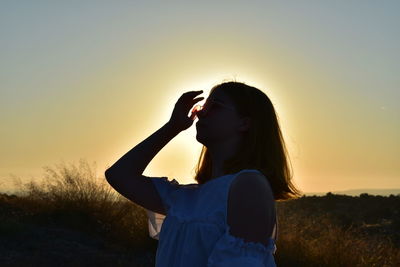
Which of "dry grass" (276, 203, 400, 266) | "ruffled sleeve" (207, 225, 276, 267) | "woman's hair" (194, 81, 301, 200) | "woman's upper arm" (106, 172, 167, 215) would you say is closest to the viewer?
"ruffled sleeve" (207, 225, 276, 267)

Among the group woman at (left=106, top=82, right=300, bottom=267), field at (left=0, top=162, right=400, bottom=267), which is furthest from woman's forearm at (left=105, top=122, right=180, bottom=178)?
field at (left=0, top=162, right=400, bottom=267)

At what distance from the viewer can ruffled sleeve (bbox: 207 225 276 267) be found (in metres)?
1.99

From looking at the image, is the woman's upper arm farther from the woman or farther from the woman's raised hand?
the woman's raised hand

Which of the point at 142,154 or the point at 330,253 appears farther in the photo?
the point at 330,253

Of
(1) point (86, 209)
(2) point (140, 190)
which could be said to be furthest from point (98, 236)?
(2) point (140, 190)

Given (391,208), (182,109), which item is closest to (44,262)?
(182,109)

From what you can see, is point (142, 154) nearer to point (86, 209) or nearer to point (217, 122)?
point (217, 122)

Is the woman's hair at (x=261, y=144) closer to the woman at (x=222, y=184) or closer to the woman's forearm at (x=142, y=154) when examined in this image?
the woman at (x=222, y=184)

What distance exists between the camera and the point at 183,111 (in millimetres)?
2754

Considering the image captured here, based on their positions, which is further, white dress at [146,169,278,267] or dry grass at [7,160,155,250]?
dry grass at [7,160,155,250]

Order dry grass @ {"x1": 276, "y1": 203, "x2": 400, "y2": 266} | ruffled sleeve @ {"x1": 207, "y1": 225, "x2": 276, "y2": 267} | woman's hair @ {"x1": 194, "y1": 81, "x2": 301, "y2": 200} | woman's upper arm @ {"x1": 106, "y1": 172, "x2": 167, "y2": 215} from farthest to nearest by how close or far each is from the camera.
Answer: dry grass @ {"x1": 276, "y1": 203, "x2": 400, "y2": 266} < woman's upper arm @ {"x1": 106, "y1": 172, "x2": 167, "y2": 215} < woman's hair @ {"x1": 194, "y1": 81, "x2": 301, "y2": 200} < ruffled sleeve @ {"x1": 207, "y1": 225, "x2": 276, "y2": 267}

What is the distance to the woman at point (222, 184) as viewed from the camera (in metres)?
2.03

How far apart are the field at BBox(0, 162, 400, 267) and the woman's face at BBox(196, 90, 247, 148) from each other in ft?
18.0

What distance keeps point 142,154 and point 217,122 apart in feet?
1.36
